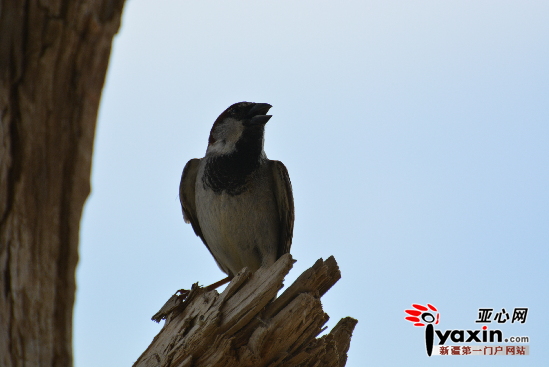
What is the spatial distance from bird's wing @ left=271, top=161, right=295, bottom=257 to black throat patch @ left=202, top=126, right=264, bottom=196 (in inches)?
8.1

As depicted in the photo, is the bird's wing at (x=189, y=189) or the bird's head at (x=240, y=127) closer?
the bird's head at (x=240, y=127)

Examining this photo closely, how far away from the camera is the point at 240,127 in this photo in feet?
19.2

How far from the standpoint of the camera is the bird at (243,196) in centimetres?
552

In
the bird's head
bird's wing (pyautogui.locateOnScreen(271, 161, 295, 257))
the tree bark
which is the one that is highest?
the bird's head

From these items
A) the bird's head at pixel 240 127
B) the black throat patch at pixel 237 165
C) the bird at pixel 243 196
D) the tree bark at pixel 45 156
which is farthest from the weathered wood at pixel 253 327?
the bird's head at pixel 240 127

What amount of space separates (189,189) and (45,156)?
4.16 m

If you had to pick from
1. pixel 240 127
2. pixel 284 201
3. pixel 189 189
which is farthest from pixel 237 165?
pixel 189 189

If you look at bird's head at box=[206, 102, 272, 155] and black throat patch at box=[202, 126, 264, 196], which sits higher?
bird's head at box=[206, 102, 272, 155]

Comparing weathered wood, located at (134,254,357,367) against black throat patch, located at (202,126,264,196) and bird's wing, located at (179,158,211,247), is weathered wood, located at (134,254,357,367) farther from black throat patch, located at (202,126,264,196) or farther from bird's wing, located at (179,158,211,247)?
bird's wing, located at (179,158,211,247)

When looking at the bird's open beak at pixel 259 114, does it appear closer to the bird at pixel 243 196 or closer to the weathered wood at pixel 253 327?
the bird at pixel 243 196

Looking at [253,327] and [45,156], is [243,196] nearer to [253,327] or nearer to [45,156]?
[253,327]

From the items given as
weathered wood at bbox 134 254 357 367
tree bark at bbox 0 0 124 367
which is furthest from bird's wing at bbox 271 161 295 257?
tree bark at bbox 0 0 124 367

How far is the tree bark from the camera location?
6.08 feet

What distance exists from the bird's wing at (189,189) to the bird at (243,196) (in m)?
0.04
